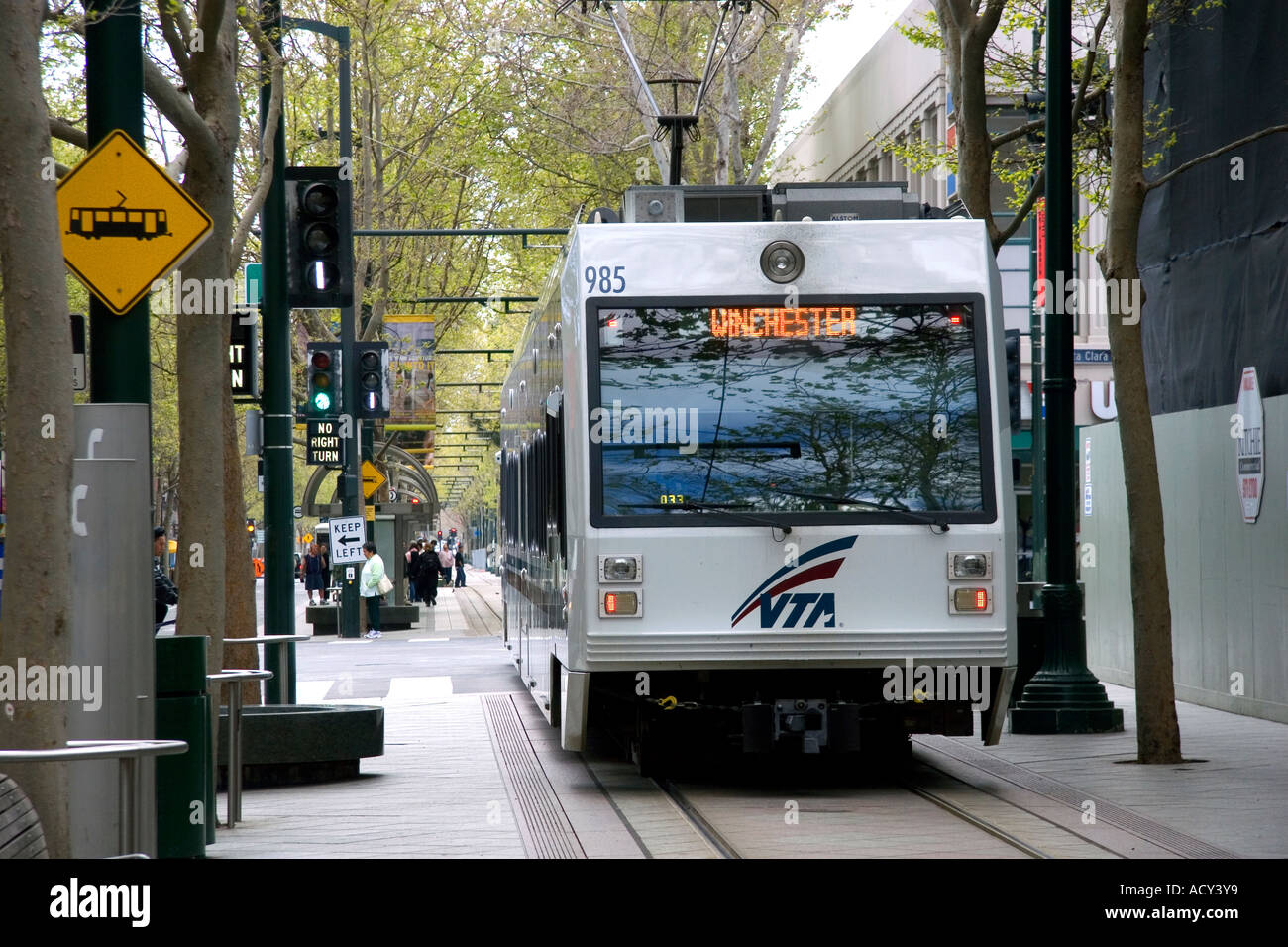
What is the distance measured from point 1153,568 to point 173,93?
23.5 feet

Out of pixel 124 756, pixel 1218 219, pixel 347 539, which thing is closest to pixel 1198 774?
pixel 1218 219

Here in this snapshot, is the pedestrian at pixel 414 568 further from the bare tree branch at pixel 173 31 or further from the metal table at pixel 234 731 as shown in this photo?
the metal table at pixel 234 731

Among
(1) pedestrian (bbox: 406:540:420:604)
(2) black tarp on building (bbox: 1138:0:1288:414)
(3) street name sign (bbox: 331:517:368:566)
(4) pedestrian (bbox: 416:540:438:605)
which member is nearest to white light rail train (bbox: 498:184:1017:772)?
(2) black tarp on building (bbox: 1138:0:1288:414)

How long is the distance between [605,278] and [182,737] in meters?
3.89

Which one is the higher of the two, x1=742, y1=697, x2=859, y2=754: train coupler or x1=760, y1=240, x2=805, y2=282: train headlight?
x1=760, y1=240, x2=805, y2=282: train headlight

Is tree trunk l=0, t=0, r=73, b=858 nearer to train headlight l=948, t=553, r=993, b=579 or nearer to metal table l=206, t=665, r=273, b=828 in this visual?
metal table l=206, t=665, r=273, b=828

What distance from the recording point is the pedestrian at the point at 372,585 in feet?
112

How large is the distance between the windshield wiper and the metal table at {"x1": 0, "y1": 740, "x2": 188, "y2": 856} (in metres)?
4.69

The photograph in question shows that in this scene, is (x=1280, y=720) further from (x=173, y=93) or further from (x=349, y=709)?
(x=173, y=93)

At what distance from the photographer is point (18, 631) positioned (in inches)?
247

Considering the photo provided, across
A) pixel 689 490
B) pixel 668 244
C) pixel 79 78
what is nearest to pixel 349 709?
pixel 689 490

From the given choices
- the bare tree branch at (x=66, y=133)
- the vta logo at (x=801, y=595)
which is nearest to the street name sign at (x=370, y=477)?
the bare tree branch at (x=66, y=133)

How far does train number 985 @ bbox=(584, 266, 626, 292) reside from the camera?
11.1 m

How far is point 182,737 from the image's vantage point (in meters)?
8.70
